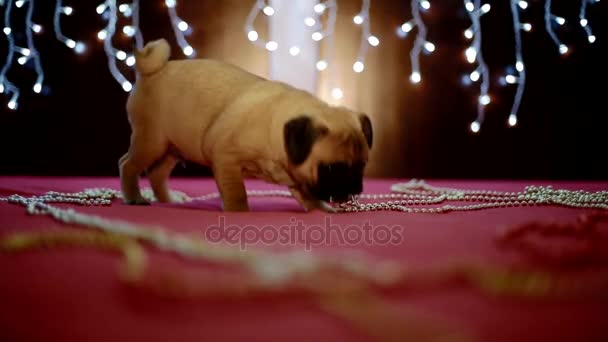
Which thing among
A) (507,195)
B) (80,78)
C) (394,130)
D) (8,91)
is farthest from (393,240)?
(8,91)

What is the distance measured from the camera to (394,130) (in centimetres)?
330

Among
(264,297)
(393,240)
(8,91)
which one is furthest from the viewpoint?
(8,91)

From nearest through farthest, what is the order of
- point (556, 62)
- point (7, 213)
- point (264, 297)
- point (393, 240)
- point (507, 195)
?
point (264, 297) → point (393, 240) → point (7, 213) → point (507, 195) → point (556, 62)

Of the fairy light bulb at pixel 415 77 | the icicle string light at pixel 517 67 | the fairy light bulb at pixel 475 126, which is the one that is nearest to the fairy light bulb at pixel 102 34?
the fairy light bulb at pixel 415 77

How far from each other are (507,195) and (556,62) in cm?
165

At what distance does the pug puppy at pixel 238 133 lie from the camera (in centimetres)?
139

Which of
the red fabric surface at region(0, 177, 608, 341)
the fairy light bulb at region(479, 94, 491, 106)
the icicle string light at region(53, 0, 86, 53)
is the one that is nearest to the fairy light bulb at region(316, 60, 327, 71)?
the fairy light bulb at region(479, 94, 491, 106)

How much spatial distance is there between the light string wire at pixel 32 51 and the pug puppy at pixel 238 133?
1514 mm

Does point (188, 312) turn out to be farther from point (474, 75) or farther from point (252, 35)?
point (474, 75)

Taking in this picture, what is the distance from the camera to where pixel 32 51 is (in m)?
2.96

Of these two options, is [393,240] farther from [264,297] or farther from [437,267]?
[264,297]

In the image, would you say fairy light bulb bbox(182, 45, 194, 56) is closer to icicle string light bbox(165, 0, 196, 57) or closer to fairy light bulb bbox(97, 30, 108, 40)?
icicle string light bbox(165, 0, 196, 57)

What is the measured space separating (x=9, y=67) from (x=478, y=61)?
108 inches

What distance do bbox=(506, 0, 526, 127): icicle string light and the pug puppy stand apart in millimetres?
2001
